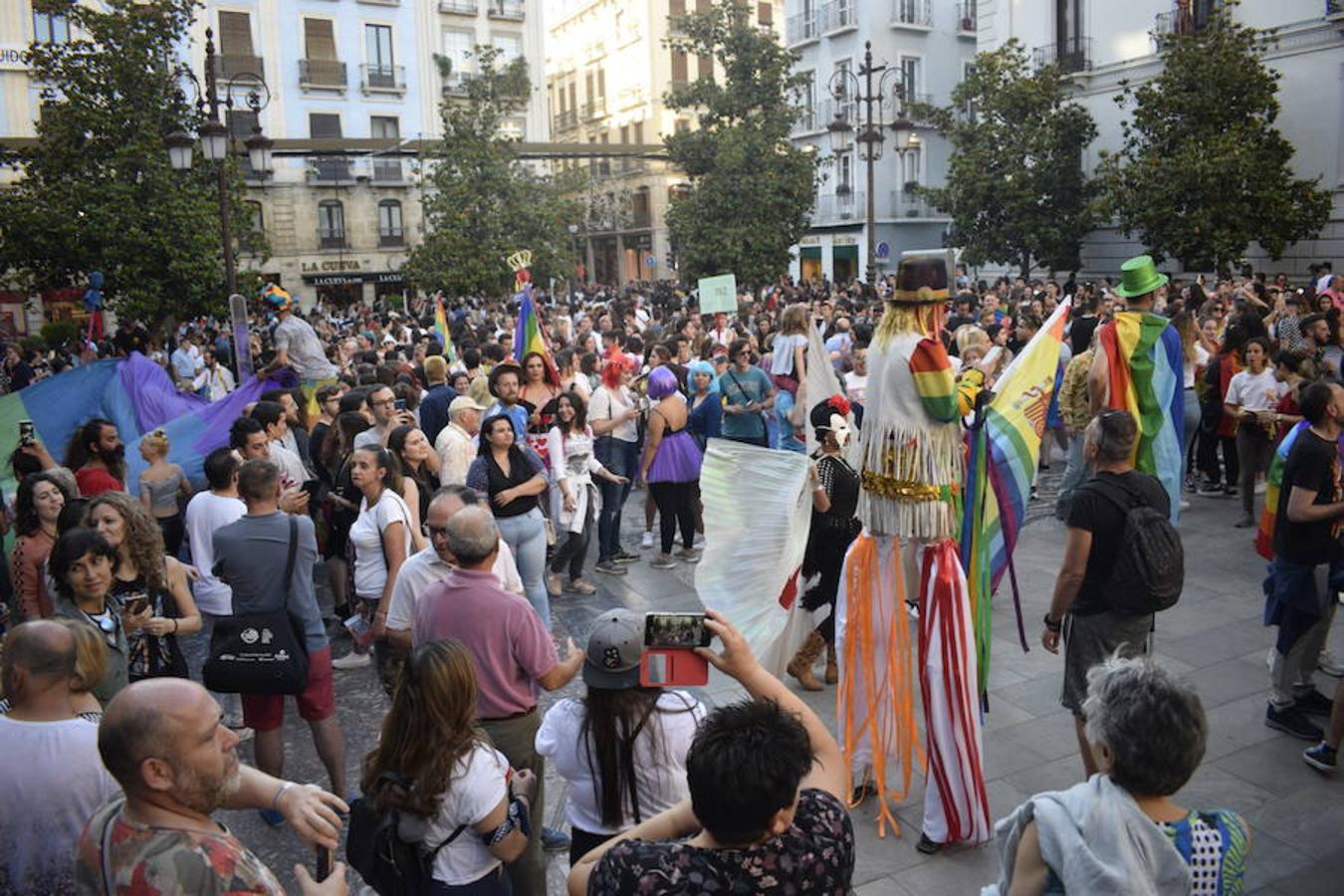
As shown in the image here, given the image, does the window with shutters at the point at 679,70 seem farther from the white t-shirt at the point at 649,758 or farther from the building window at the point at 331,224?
the white t-shirt at the point at 649,758

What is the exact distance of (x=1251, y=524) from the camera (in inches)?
337

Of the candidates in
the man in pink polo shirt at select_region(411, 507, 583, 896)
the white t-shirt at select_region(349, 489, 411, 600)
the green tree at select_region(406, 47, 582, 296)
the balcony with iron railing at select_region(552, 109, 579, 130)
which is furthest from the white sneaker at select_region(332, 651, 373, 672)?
the balcony with iron railing at select_region(552, 109, 579, 130)

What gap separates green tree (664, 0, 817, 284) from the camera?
2612 cm

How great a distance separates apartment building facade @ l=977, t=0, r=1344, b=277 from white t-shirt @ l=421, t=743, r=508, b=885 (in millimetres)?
22563

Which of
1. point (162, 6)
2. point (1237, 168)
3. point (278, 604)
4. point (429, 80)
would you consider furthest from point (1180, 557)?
point (429, 80)

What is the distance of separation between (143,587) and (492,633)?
1.75m

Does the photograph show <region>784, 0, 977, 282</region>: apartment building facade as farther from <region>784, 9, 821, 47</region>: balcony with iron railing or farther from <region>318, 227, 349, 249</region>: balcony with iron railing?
<region>318, 227, 349, 249</region>: balcony with iron railing

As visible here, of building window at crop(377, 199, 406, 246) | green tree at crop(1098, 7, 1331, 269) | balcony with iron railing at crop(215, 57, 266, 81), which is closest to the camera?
green tree at crop(1098, 7, 1331, 269)

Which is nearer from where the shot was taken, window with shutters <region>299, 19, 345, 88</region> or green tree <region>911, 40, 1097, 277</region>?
green tree <region>911, 40, 1097, 277</region>

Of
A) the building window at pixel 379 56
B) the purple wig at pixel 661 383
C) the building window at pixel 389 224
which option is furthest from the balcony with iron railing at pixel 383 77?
the purple wig at pixel 661 383

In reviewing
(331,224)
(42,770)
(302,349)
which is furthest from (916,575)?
(331,224)

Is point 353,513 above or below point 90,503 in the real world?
below

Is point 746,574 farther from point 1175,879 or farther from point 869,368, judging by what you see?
point 1175,879

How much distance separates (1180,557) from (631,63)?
180ft
